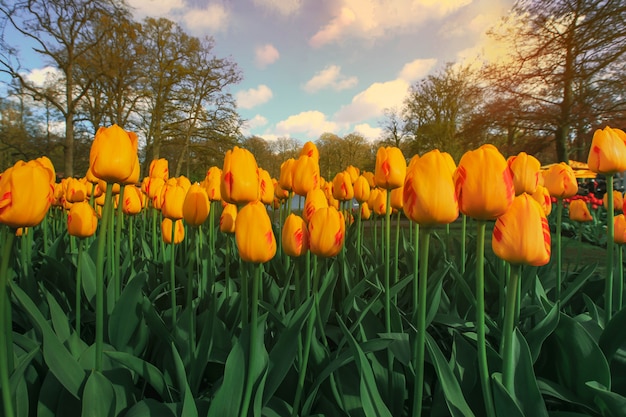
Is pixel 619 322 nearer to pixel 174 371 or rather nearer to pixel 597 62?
pixel 174 371

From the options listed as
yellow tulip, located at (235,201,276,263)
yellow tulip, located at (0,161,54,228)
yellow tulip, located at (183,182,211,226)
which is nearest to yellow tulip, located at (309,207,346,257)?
yellow tulip, located at (235,201,276,263)

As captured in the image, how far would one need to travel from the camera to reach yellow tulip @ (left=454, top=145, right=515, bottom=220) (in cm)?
84

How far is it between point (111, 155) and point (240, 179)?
0.36 meters

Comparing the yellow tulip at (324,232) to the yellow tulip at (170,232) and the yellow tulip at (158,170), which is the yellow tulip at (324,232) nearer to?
the yellow tulip at (170,232)

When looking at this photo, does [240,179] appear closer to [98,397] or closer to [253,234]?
[253,234]

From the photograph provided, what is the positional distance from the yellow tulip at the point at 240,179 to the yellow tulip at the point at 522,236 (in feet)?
2.31

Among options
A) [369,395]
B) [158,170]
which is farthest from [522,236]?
[158,170]

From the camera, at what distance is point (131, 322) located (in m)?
1.36

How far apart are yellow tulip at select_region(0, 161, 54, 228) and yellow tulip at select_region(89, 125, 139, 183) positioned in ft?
0.65

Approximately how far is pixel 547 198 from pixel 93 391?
1940mm

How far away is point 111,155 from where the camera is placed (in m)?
1.10

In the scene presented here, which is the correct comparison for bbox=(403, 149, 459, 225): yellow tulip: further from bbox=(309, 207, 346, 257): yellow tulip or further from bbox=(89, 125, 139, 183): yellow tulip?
bbox=(89, 125, 139, 183): yellow tulip

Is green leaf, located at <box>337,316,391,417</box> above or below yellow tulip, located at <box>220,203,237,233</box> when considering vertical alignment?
below

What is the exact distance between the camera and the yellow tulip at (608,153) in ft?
4.83
